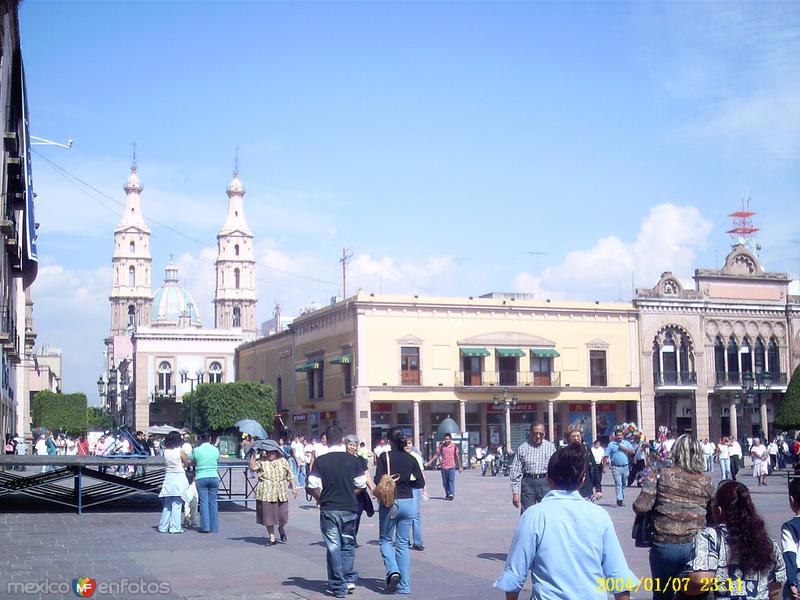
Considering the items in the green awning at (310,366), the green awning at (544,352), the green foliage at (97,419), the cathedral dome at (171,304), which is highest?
the cathedral dome at (171,304)

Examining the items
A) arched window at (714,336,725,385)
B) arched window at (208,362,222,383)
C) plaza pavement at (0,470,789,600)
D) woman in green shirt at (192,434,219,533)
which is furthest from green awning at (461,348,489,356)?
woman in green shirt at (192,434,219,533)

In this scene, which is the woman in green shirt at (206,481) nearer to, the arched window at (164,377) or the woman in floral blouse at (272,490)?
the woman in floral blouse at (272,490)

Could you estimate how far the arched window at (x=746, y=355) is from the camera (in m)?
57.1

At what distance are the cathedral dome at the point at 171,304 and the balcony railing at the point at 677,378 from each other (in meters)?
75.5

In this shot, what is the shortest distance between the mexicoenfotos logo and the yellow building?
124ft

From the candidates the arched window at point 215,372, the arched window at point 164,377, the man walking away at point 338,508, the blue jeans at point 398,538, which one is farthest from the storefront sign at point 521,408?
the man walking away at point 338,508

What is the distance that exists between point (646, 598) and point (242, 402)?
55233 millimetres

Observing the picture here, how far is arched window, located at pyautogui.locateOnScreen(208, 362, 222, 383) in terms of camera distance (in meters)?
80.8

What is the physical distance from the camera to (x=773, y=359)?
5781 cm

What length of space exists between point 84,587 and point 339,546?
103 inches

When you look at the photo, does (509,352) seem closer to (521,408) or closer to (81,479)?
(521,408)

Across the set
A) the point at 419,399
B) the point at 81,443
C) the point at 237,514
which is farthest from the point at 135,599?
the point at 419,399

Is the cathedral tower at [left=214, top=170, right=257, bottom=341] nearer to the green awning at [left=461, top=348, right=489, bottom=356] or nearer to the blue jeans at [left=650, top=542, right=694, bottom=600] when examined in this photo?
the green awning at [left=461, top=348, right=489, bottom=356]

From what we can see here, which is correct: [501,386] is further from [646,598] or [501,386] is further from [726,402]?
[646,598]
